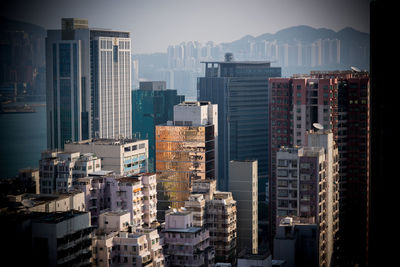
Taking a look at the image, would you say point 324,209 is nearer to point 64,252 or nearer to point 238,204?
point 238,204

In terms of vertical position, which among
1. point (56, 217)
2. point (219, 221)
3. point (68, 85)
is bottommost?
point (219, 221)

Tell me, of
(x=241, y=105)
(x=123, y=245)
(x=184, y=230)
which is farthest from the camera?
(x=241, y=105)

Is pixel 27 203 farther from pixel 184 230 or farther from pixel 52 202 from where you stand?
pixel 184 230

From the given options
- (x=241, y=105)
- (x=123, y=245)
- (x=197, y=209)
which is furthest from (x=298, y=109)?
(x=241, y=105)

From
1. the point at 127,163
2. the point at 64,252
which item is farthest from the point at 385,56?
the point at 127,163

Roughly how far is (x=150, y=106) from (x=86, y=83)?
6.20 meters

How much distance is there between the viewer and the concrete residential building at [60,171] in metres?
22.3

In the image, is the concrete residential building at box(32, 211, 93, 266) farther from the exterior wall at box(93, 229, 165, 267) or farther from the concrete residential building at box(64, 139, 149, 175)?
the concrete residential building at box(64, 139, 149, 175)

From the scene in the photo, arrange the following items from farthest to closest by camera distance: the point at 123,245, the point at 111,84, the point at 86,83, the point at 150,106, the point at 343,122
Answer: the point at 150,106 < the point at 111,84 < the point at 86,83 < the point at 343,122 < the point at 123,245

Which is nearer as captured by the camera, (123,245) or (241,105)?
(123,245)

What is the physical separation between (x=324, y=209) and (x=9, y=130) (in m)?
7.89

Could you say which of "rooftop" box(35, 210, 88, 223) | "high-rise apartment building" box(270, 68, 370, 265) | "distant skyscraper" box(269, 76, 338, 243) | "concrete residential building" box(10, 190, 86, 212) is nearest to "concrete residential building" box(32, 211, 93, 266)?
"rooftop" box(35, 210, 88, 223)

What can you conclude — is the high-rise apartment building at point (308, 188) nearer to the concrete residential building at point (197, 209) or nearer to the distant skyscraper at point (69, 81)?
the concrete residential building at point (197, 209)

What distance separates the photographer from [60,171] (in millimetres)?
22516
